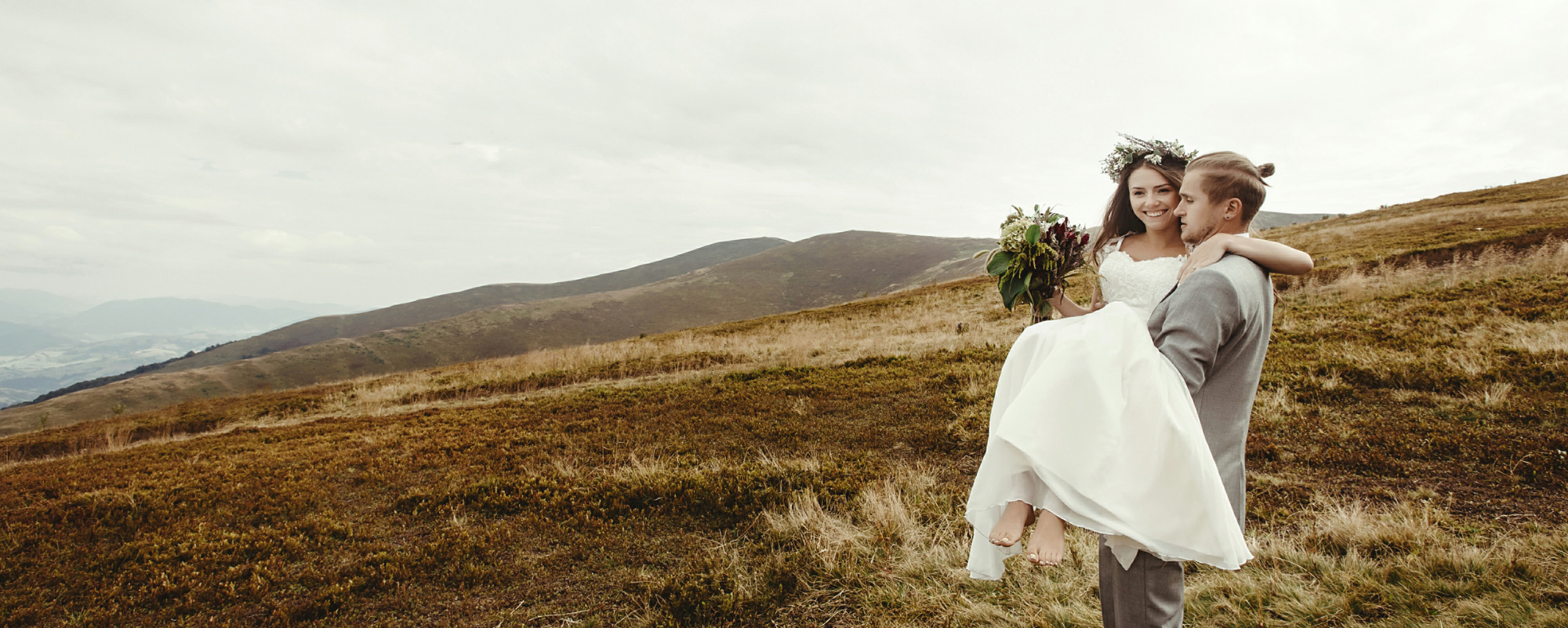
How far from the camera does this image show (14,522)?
280 inches

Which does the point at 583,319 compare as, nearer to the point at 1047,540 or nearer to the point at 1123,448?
the point at 1047,540

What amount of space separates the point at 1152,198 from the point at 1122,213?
438 mm

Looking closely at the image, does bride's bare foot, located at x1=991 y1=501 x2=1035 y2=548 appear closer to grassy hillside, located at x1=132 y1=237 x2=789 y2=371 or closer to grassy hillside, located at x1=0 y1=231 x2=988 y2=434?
grassy hillside, located at x1=0 y1=231 x2=988 y2=434

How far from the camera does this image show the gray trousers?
7.89 ft

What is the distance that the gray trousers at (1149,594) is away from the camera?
240 cm

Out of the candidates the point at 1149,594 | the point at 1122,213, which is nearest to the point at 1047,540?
the point at 1149,594

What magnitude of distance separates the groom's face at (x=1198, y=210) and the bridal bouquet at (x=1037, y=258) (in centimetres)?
67

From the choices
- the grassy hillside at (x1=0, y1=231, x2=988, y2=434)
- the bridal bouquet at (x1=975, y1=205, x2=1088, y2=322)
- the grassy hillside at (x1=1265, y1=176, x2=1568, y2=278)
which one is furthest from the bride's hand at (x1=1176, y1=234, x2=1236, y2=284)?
the grassy hillside at (x1=0, y1=231, x2=988, y2=434)

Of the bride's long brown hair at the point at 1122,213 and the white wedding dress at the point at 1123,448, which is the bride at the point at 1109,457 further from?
the bride's long brown hair at the point at 1122,213

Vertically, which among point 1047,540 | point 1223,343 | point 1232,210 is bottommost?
point 1047,540

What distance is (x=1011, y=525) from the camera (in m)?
2.11

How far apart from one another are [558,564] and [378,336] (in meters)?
116

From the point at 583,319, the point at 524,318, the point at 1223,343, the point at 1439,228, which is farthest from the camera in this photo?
the point at 583,319

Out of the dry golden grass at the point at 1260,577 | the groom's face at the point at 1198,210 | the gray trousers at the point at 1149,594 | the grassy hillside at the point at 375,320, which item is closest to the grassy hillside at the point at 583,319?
the grassy hillside at the point at 375,320
